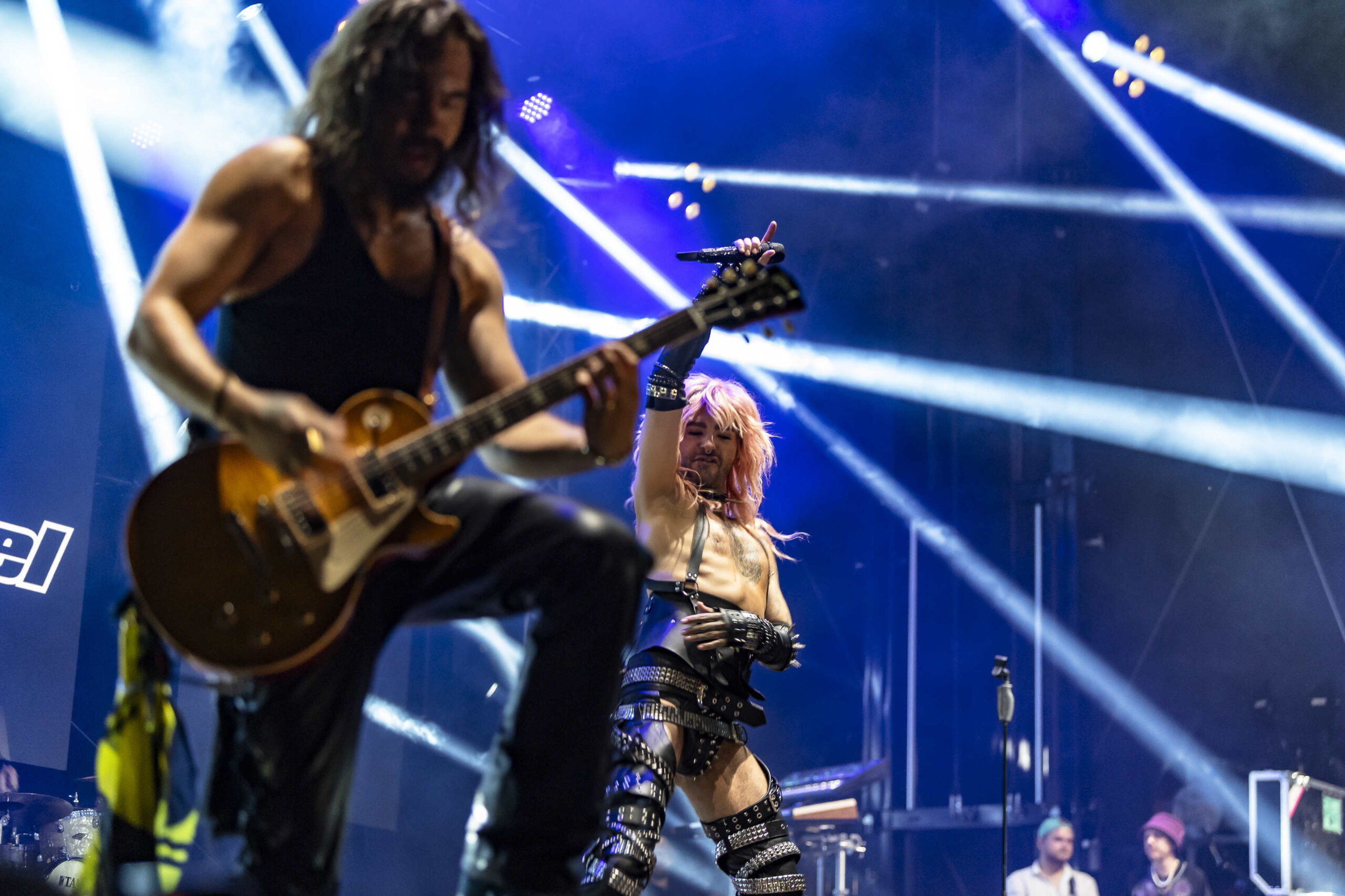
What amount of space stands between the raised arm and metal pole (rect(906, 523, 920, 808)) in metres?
7.54

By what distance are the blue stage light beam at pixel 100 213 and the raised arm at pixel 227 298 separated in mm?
5848

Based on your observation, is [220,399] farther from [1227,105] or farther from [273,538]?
[1227,105]

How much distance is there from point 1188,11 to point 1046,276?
2303 mm

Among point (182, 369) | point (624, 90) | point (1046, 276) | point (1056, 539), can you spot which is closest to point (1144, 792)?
point (1056, 539)

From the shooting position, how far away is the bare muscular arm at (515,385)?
198cm

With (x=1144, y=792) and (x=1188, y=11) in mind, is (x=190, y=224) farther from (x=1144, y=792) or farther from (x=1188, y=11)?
(x=1188, y=11)

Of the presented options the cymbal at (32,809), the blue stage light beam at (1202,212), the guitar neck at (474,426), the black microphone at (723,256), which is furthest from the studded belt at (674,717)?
the blue stage light beam at (1202,212)

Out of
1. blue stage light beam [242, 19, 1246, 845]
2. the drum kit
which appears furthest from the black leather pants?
blue stage light beam [242, 19, 1246, 845]

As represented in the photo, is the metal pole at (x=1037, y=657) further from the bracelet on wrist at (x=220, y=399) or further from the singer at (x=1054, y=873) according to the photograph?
the bracelet on wrist at (x=220, y=399)

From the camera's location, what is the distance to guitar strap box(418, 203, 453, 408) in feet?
6.85

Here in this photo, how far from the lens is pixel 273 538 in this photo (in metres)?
1.74

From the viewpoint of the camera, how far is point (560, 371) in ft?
6.36

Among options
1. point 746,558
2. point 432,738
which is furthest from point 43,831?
point 746,558

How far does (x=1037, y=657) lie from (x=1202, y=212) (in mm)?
3604
